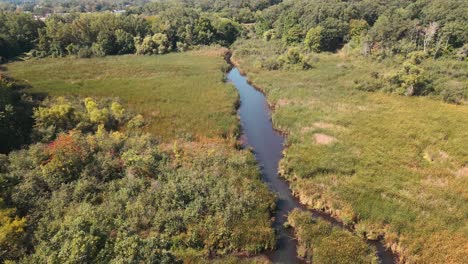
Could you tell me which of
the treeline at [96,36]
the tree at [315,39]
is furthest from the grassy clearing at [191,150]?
the tree at [315,39]

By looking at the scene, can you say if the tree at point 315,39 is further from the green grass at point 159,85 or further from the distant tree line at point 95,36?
the distant tree line at point 95,36

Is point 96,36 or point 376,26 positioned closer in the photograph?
point 376,26

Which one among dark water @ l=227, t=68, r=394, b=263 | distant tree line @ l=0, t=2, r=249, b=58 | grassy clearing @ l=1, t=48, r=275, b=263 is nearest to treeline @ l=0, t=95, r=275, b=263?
grassy clearing @ l=1, t=48, r=275, b=263

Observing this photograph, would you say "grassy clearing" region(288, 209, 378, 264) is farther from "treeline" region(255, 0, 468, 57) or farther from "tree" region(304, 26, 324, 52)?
"tree" region(304, 26, 324, 52)

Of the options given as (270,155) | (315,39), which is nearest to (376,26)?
(315,39)

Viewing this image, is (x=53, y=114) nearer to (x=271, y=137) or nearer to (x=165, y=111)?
(x=165, y=111)

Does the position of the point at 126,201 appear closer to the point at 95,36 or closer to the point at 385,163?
the point at 385,163

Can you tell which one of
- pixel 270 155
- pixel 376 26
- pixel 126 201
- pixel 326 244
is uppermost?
pixel 376 26
